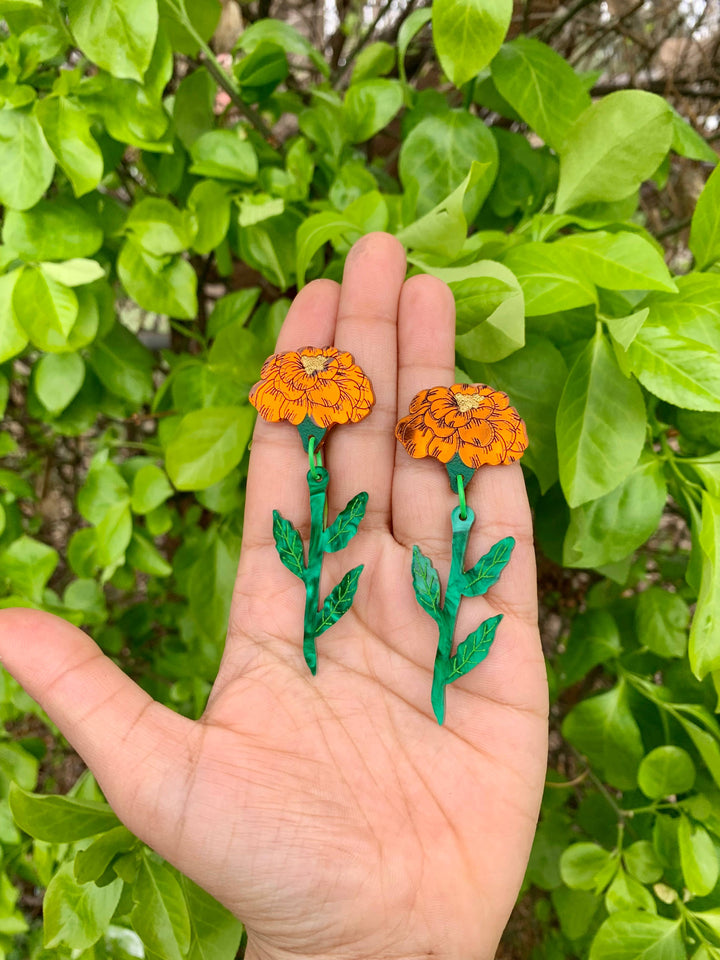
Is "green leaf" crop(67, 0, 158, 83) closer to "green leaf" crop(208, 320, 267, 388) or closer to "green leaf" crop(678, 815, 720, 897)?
"green leaf" crop(208, 320, 267, 388)

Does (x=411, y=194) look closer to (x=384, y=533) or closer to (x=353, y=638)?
(x=384, y=533)

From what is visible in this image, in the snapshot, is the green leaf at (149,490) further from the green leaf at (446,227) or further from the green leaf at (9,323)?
the green leaf at (446,227)

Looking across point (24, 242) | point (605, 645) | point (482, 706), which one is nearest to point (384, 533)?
point (482, 706)

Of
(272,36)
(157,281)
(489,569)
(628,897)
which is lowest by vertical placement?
(628,897)

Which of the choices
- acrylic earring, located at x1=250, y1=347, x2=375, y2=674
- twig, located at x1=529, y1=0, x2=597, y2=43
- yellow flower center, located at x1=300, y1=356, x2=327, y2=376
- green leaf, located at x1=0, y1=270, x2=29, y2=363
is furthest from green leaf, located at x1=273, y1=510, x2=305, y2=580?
twig, located at x1=529, y1=0, x2=597, y2=43

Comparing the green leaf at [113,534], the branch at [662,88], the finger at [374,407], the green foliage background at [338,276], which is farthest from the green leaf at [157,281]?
the branch at [662,88]

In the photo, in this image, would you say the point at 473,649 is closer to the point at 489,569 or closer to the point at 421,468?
the point at 489,569

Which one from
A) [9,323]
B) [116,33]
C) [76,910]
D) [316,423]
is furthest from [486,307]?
[76,910]
